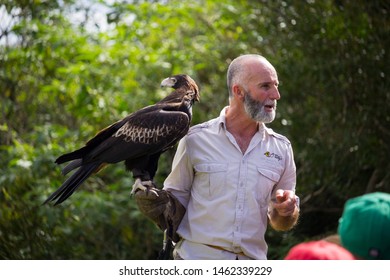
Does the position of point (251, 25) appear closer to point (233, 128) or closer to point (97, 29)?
point (97, 29)

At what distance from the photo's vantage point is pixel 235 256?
417 centimetres

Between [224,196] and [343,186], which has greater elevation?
[224,196]

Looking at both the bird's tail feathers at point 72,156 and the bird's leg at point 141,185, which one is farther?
the bird's tail feathers at point 72,156

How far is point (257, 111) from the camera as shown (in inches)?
165

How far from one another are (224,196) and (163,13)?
6111mm

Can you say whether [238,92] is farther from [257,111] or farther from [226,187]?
[226,187]

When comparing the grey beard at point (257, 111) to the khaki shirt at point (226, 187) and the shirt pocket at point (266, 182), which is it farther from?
the shirt pocket at point (266, 182)

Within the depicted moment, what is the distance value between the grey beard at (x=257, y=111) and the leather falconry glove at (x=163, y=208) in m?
0.66

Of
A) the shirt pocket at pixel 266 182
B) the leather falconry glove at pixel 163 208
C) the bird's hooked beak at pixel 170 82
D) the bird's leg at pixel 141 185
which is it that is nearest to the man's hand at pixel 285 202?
the shirt pocket at pixel 266 182

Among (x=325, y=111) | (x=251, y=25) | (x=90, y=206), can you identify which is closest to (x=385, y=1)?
(x=325, y=111)

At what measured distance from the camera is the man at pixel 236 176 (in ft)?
13.6

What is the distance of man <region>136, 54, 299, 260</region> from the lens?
4160mm

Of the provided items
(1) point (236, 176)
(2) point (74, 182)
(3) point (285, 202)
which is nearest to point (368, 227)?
(3) point (285, 202)
